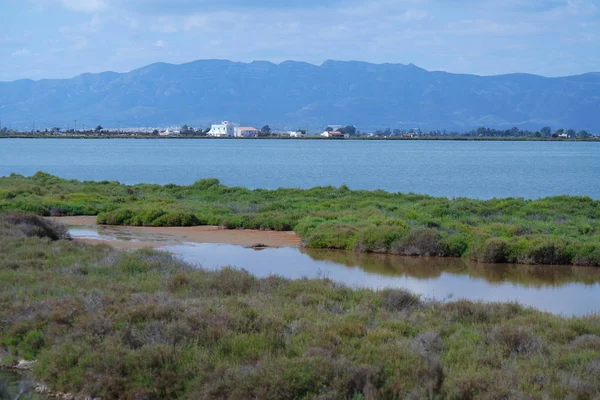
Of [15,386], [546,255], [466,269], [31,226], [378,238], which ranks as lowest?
[466,269]

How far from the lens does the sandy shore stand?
25188 millimetres

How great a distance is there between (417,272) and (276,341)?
10.9m

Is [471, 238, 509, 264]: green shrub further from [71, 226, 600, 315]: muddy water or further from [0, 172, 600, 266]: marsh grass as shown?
[71, 226, 600, 315]: muddy water

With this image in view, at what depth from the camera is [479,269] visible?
21.5 meters

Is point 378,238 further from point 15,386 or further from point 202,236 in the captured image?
point 15,386

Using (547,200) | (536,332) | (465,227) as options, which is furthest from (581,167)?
(536,332)

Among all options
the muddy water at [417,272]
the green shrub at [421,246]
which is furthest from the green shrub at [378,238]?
the muddy water at [417,272]

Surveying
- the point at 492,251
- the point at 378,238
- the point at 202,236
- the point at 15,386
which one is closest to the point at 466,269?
the point at 492,251

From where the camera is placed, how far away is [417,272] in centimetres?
2081

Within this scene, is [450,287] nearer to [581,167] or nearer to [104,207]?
[104,207]

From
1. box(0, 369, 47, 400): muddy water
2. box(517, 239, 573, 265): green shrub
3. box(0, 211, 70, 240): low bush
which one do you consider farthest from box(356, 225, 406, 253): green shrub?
box(0, 369, 47, 400): muddy water

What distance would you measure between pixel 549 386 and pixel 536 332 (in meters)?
2.78

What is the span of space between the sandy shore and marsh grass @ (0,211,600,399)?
1027cm

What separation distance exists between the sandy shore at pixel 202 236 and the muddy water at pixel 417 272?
0.26 m
